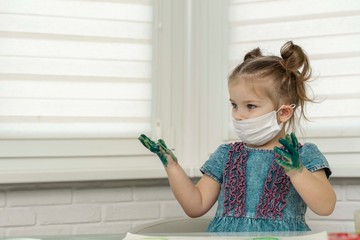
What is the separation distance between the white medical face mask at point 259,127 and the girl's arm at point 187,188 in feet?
0.62

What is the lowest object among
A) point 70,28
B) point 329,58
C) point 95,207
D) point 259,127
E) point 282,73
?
point 95,207

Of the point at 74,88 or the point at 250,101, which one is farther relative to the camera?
the point at 74,88

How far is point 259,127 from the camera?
5.06 feet

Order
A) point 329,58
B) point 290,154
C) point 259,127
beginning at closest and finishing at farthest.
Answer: point 290,154
point 259,127
point 329,58

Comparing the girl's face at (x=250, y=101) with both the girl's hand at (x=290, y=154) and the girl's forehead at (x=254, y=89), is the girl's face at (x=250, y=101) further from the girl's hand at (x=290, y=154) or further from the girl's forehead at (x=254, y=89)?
the girl's hand at (x=290, y=154)

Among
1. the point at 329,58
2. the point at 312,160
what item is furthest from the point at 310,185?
the point at 329,58

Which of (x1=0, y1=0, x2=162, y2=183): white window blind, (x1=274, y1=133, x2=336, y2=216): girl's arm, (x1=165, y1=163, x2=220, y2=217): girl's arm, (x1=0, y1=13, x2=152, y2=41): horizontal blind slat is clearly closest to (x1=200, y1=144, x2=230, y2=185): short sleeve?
(x1=165, y1=163, x2=220, y2=217): girl's arm

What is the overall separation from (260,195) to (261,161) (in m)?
0.09

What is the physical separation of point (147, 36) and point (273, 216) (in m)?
0.93

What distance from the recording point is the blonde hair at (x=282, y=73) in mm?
1574

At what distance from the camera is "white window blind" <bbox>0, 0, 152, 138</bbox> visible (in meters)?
2.01

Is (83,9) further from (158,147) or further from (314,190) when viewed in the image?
(314,190)

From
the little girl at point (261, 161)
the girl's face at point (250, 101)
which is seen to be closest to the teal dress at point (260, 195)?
the little girl at point (261, 161)

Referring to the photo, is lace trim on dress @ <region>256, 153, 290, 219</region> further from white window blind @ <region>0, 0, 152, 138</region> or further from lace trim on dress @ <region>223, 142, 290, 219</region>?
white window blind @ <region>0, 0, 152, 138</region>
